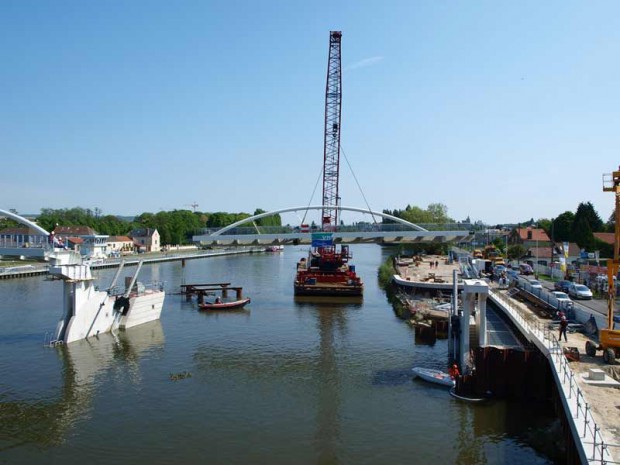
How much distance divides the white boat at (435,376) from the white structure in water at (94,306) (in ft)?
63.7

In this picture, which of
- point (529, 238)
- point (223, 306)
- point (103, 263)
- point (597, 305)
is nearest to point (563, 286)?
point (597, 305)

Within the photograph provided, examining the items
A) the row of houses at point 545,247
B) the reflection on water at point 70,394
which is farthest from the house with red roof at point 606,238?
the reflection on water at point 70,394

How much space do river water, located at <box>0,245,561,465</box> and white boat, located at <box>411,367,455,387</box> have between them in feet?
1.25

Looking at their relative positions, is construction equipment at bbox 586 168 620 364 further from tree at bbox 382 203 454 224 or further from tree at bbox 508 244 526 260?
tree at bbox 382 203 454 224

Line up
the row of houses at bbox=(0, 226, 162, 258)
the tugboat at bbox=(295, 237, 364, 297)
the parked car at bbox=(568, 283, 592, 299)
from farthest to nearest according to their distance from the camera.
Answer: the tugboat at bbox=(295, 237, 364, 297) → the parked car at bbox=(568, 283, 592, 299) → the row of houses at bbox=(0, 226, 162, 258)

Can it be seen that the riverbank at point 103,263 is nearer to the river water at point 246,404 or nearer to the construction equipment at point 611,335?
the river water at point 246,404

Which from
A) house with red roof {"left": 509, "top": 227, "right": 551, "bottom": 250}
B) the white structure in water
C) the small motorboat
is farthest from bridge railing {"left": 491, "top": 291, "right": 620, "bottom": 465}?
house with red roof {"left": 509, "top": 227, "right": 551, "bottom": 250}

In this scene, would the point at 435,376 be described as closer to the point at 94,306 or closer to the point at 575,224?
the point at 94,306

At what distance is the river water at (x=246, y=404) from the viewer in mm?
17000

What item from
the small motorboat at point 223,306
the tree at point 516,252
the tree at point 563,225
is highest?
the tree at point 563,225

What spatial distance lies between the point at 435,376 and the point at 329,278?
32.2 meters

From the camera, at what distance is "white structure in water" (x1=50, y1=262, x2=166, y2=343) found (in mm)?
30141

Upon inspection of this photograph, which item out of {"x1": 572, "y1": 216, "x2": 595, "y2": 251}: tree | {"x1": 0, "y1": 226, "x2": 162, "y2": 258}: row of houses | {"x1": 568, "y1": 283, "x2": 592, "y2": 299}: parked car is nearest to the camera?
{"x1": 0, "y1": 226, "x2": 162, "y2": 258}: row of houses

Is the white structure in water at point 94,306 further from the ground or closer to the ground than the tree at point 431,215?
closer to the ground
